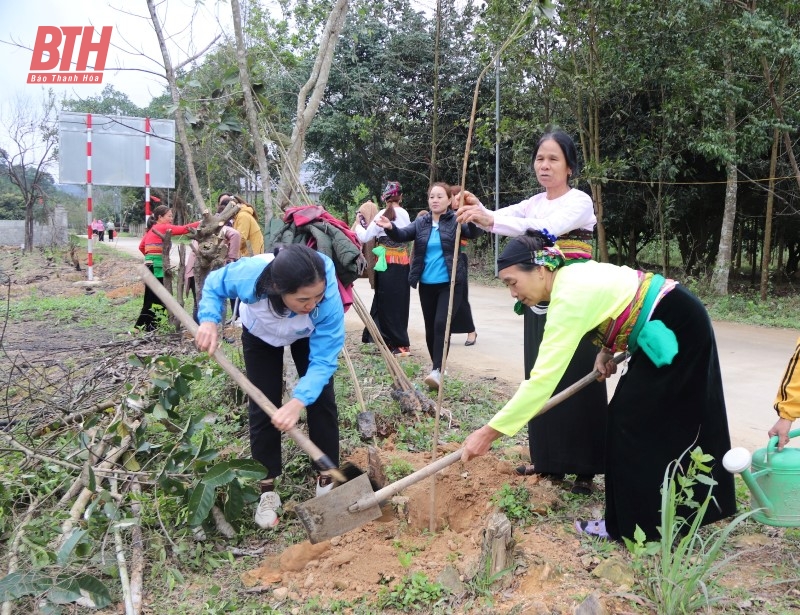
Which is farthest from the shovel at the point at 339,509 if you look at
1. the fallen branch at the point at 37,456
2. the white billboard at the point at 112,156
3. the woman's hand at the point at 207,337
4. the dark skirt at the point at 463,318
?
the white billboard at the point at 112,156

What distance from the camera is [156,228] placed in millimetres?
6680

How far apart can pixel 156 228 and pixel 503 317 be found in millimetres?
4309

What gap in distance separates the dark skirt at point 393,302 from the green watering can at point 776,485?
396cm

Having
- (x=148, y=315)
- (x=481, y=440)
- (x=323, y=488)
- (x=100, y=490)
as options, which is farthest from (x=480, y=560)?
(x=148, y=315)

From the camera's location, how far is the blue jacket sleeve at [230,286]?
260cm

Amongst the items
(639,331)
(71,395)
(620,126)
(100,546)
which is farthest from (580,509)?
(620,126)

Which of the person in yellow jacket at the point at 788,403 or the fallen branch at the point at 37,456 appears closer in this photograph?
the person in yellow jacket at the point at 788,403

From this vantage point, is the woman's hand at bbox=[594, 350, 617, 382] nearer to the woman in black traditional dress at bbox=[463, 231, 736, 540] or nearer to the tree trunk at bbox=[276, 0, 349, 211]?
the woman in black traditional dress at bbox=[463, 231, 736, 540]

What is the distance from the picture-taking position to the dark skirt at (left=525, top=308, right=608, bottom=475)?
2840mm

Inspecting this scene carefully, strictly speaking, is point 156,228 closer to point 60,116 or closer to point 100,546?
point 100,546

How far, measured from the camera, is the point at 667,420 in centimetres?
234

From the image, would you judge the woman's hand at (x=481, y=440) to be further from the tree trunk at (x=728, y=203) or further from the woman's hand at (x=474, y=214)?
the tree trunk at (x=728, y=203)

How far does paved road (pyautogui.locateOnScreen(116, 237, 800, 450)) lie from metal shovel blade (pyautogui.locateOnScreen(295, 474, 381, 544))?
3.72ft

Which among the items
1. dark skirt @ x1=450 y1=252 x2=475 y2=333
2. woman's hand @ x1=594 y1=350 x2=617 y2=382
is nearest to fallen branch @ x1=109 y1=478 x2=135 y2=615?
woman's hand @ x1=594 y1=350 x2=617 y2=382
